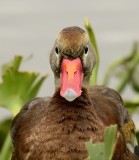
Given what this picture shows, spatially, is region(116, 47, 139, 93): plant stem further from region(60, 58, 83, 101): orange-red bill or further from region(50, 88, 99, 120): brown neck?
region(60, 58, 83, 101): orange-red bill

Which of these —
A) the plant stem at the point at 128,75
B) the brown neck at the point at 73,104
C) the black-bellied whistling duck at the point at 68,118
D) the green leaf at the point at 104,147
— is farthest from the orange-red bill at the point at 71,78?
the plant stem at the point at 128,75

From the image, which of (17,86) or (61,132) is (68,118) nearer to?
(61,132)

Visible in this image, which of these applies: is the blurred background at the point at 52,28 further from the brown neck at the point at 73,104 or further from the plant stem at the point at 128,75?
the brown neck at the point at 73,104

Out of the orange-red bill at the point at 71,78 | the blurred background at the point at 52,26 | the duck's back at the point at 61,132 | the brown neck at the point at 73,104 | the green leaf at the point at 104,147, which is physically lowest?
the blurred background at the point at 52,26

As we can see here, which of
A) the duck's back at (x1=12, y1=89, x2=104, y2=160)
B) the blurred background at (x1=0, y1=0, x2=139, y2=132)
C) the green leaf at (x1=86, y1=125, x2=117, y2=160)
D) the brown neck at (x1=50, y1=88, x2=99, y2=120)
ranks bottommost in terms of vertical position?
the blurred background at (x1=0, y1=0, x2=139, y2=132)

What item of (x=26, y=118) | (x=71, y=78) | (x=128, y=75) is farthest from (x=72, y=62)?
(x=128, y=75)

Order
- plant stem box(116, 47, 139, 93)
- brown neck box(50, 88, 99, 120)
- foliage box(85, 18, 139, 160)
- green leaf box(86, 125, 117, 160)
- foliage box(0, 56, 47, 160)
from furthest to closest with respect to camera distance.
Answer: plant stem box(116, 47, 139, 93) → foliage box(85, 18, 139, 160) → foliage box(0, 56, 47, 160) → brown neck box(50, 88, 99, 120) → green leaf box(86, 125, 117, 160)

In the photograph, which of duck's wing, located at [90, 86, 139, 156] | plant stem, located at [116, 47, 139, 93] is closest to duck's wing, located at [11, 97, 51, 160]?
duck's wing, located at [90, 86, 139, 156]
